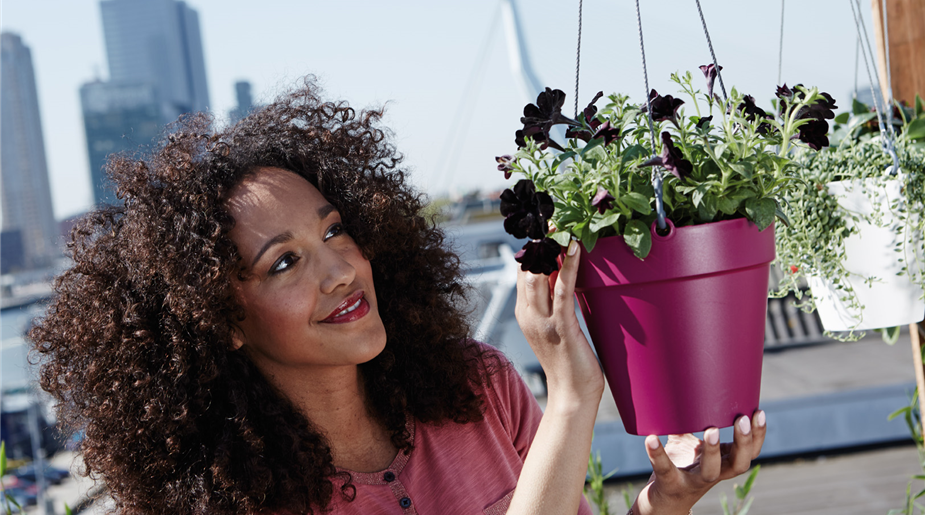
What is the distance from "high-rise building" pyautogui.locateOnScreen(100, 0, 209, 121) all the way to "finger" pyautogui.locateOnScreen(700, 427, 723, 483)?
38.1 meters

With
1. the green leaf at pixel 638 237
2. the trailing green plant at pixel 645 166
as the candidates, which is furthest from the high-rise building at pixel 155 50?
the green leaf at pixel 638 237

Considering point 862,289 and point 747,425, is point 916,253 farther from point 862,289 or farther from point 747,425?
point 747,425

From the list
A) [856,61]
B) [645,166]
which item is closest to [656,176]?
[645,166]

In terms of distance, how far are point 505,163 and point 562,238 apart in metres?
0.11

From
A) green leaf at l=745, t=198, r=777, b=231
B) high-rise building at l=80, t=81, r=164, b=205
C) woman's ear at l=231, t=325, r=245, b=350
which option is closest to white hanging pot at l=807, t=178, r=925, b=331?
green leaf at l=745, t=198, r=777, b=231

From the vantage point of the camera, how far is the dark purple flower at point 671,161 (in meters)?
0.69

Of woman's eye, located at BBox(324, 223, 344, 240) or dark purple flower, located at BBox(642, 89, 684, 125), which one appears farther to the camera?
woman's eye, located at BBox(324, 223, 344, 240)

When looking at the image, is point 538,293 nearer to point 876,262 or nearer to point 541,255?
point 541,255

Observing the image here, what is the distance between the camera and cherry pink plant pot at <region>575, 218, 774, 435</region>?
746 mm

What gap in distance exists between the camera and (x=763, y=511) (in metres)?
4.46

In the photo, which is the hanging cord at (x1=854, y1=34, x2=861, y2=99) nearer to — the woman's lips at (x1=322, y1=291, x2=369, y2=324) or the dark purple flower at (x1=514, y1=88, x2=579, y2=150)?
the dark purple flower at (x1=514, y1=88, x2=579, y2=150)

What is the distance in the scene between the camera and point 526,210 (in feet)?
2.33

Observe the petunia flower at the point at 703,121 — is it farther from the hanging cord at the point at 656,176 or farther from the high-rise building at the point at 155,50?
the high-rise building at the point at 155,50

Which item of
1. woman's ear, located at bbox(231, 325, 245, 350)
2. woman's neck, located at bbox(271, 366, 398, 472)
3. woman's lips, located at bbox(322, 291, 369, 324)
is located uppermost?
woman's lips, located at bbox(322, 291, 369, 324)
